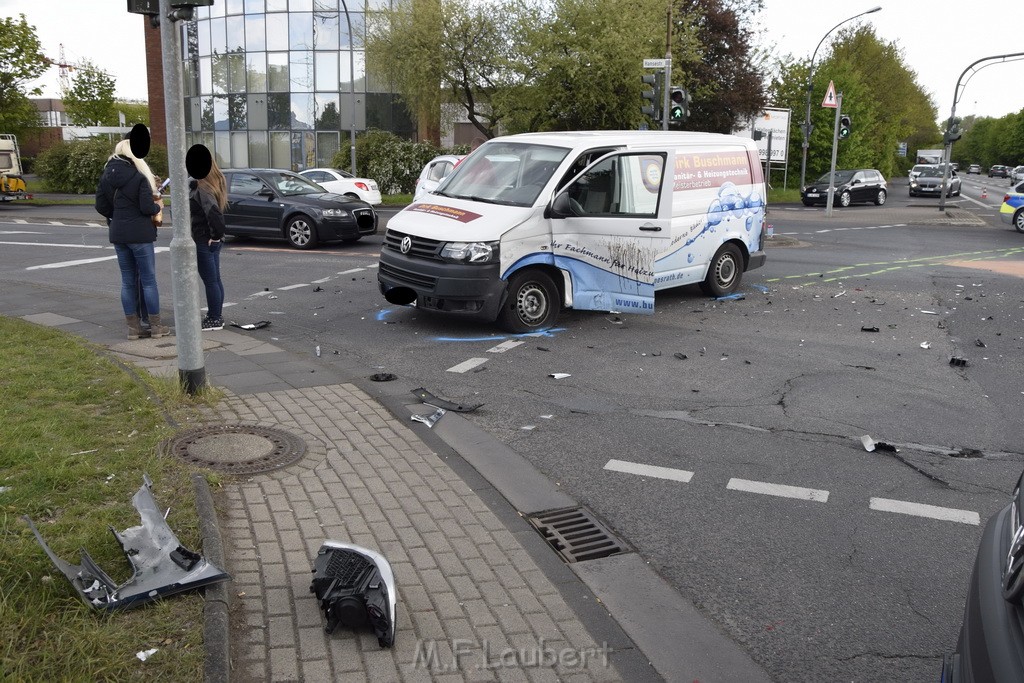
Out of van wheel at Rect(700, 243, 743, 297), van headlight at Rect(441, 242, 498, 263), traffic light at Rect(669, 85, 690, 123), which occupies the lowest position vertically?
van wheel at Rect(700, 243, 743, 297)

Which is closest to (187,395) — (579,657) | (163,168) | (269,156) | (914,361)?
(579,657)

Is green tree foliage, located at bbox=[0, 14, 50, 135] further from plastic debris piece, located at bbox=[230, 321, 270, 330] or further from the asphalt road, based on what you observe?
plastic debris piece, located at bbox=[230, 321, 270, 330]

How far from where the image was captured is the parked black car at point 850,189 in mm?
37156

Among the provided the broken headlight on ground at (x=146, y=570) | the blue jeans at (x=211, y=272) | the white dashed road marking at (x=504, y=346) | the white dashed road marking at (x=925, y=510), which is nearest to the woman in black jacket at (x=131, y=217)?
the blue jeans at (x=211, y=272)

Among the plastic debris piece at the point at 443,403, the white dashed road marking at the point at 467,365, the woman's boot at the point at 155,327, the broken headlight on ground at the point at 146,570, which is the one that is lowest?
the plastic debris piece at the point at 443,403

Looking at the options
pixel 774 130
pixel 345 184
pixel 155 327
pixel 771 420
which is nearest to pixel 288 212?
pixel 155 327

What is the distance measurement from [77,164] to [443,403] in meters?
38.0

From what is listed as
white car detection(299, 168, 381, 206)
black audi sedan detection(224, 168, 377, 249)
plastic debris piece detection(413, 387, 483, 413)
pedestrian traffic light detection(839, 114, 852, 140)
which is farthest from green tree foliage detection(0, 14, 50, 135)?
plastic debris piece detection(413, 387, 483, 413)

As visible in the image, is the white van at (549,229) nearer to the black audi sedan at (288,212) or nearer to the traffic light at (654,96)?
the black audi sedan at (288,212)

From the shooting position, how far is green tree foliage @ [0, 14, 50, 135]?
113 ft

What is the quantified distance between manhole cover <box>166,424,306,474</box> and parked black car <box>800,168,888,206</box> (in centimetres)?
3461

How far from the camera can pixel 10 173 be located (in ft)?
112

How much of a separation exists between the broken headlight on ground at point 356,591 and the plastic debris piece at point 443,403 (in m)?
3.08

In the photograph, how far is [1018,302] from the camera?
40.8 feet
